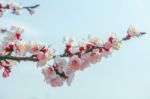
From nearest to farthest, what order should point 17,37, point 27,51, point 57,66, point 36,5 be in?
point 57,66, point 27,51, point 17,37, point 36,5

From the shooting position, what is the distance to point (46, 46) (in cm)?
834

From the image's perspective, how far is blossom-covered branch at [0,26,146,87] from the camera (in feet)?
26.5

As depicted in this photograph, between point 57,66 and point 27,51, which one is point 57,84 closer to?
point 57,66

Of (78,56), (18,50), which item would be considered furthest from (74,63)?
(18,50)

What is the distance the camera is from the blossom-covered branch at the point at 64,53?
8.09m

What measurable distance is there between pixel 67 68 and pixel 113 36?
54.2 inches

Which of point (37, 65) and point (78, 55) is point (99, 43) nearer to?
point (78, 55)

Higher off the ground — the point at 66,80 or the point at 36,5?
the point at 36,5

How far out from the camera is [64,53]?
27.0ft

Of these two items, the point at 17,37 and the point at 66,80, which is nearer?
the point at 66,80

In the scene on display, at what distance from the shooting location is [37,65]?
818 cm

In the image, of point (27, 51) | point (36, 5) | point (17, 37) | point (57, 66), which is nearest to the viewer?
point (57, 66)

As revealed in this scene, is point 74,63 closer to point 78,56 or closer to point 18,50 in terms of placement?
point 78,56

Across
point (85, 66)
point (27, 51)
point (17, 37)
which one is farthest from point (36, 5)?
point (85, 66)
